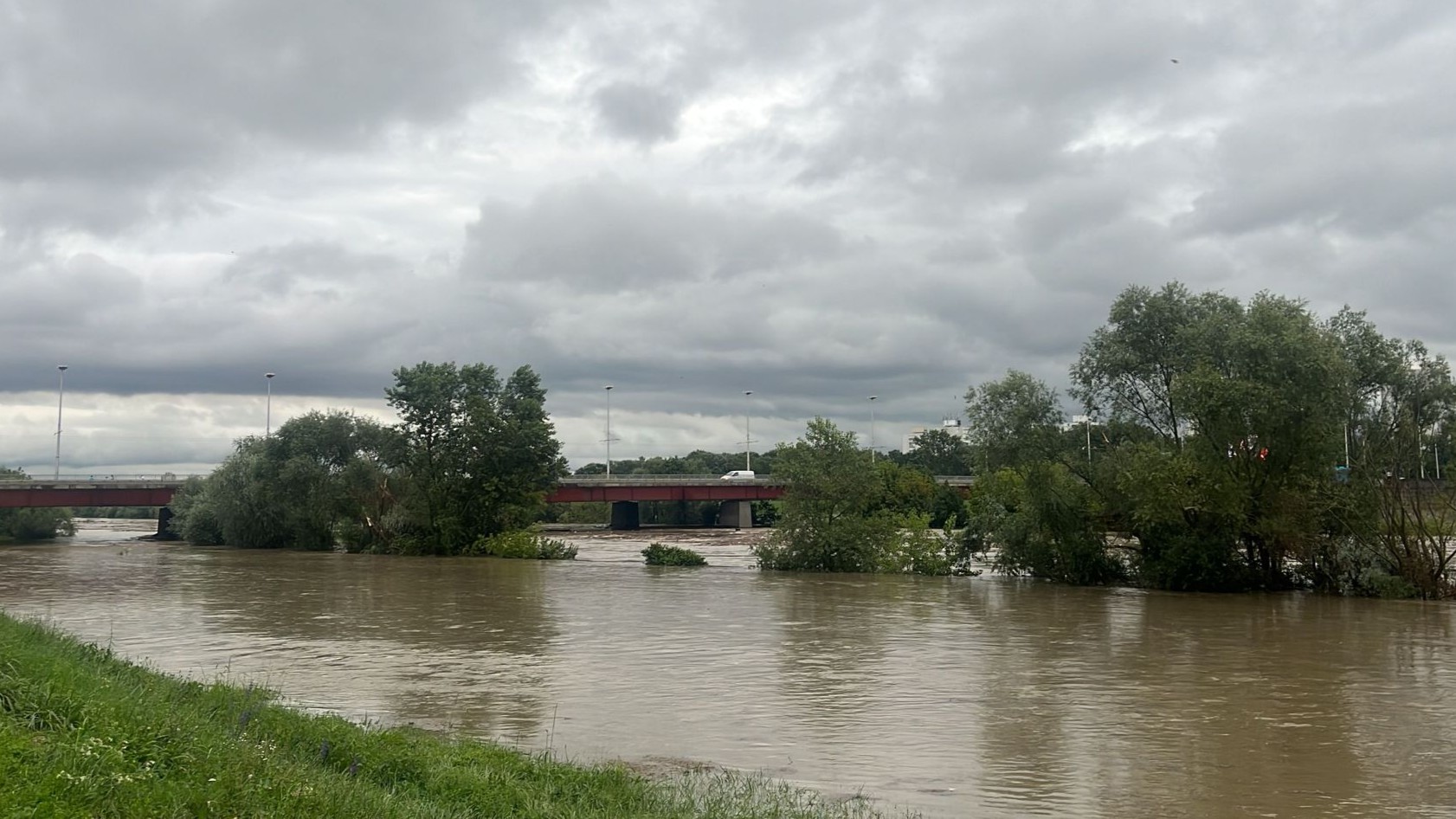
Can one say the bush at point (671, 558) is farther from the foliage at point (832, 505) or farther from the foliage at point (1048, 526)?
the foliage at point (1048, 526)

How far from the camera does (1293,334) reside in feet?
134

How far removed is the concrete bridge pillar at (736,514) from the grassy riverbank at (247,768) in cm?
10616

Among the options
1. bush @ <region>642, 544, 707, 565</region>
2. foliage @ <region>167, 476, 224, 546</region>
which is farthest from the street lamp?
foliage @ <region>167, 476, 224, 546</region>

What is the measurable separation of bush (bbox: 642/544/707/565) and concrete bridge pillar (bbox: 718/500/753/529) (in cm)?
5262

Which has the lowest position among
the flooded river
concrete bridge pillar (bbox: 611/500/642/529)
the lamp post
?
the flooded river

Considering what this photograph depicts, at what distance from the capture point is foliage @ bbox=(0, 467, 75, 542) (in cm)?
10481

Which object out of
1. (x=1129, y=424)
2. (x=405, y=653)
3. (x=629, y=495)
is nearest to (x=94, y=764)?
(x=405, y=653)

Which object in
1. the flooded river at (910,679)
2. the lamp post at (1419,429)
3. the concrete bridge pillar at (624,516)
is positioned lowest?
the flooded river at (910,679)

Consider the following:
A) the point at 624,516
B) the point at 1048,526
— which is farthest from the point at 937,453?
the point at 1048,526

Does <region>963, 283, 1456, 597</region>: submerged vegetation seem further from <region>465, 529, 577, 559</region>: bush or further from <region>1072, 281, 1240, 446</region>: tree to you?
<region>465, 529, 577, 559</region>: bush

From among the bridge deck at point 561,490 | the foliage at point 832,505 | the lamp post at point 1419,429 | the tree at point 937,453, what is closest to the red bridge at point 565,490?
the bridge deck at point 561,490

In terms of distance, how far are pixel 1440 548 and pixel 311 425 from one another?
7117cm

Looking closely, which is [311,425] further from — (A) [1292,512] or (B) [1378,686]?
(B) [1378,686]

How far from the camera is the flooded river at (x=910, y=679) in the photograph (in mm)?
15555
